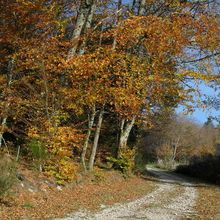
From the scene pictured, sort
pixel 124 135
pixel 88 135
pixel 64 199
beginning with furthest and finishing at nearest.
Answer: pixel 124 135 < pixel 88 135 < pixel 64 199

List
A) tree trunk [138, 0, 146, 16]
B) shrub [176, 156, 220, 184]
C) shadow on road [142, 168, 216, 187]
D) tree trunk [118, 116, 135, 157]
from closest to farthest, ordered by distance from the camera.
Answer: tree trunk [138, 0, 146, 16], tree trunk [118, 116, 135, 157], shadow on road [142, 168, 216, 187], shrub [176, 156, 220, 184]

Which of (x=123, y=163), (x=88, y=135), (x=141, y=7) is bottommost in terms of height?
(x=123, y=163)

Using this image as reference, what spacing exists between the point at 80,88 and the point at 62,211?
893cm

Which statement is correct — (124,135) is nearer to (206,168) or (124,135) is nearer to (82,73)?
(82,73)

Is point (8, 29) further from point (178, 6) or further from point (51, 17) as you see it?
point (178, 6)

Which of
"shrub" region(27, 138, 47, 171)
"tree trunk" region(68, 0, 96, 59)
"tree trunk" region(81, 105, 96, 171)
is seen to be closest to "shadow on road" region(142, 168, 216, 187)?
"tree trunk" region(81, 105, 96, 171)

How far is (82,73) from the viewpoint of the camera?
20.3 meters

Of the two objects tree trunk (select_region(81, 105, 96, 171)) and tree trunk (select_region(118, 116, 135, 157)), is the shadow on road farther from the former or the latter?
tree trunk (select_region(81, 105, 96, 171))

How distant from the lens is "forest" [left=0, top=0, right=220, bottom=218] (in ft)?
61.4

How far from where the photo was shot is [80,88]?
2108 centimetres

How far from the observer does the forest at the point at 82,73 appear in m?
18.7

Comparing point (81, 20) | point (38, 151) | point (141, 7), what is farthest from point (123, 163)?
point (81, 20)

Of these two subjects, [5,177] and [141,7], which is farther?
[141,7]

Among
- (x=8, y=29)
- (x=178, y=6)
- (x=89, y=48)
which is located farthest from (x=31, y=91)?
(x=178, y=6)
